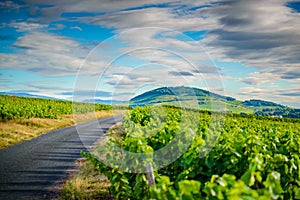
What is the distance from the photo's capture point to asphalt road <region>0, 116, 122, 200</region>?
28.9 feet

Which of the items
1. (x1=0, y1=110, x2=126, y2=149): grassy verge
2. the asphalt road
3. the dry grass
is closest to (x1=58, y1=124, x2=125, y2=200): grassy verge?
the dry grass

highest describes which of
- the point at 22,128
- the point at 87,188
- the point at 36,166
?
the point at 22,128

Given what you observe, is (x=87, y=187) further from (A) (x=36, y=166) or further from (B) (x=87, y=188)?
(A) (x=36, y=166)

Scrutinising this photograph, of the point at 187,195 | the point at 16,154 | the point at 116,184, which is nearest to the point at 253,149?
the point at 116,184

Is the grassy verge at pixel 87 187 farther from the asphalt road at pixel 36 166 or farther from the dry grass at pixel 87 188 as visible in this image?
the asphalt road at pixel 36 166

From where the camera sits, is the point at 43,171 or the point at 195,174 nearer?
the point at 195,174

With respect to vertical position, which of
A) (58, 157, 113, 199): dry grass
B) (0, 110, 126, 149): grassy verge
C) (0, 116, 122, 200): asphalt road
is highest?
(0, 110, 126, 149): grassy verge

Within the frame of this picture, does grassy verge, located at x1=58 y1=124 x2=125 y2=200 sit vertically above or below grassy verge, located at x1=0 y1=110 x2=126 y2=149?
below

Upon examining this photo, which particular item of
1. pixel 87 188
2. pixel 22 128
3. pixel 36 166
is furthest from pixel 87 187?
pixel 22 128

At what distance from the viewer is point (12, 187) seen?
902 centimetres

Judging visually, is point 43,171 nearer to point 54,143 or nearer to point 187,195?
point 54,143

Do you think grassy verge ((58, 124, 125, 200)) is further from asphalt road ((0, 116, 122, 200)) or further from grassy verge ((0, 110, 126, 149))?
grassy verge ((0, 110, 126, 149))

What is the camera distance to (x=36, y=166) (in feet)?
37.7

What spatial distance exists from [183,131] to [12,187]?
4.36 meters
